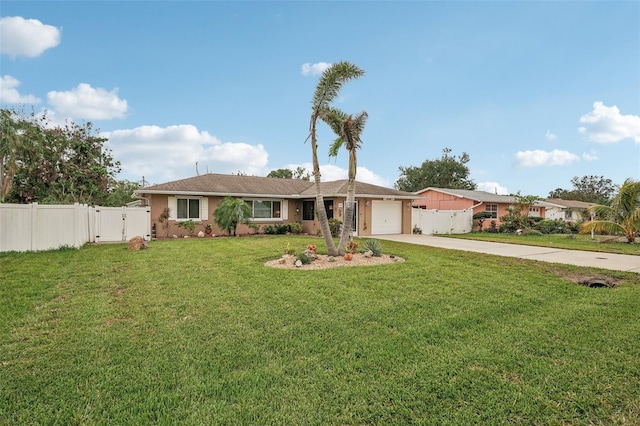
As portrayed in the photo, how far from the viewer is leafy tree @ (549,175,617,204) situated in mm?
47812

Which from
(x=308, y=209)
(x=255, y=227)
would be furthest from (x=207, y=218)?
(x=308, y=209)

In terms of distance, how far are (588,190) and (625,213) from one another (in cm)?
4648

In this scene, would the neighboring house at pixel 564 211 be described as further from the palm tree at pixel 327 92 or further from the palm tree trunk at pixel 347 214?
the palm tree at pixel 327 92

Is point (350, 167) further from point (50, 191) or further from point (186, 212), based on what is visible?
point (50, 191)

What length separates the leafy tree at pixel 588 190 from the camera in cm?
4781

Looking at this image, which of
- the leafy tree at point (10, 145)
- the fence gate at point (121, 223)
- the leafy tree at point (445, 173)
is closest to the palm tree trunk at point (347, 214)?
the fence gate at point (121, 223)

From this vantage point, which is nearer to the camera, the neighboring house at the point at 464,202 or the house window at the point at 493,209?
the neighboring house at the point at 464,202

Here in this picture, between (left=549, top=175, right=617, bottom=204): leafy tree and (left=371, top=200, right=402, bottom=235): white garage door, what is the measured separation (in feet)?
138

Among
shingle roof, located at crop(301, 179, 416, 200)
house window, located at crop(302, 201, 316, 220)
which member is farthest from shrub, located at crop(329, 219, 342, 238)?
house window, located at crop(302, 201, 316, 220)

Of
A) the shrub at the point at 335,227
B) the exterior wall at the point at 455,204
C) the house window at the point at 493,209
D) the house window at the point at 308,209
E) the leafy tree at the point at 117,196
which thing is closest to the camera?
the shrub at the point at 335,227

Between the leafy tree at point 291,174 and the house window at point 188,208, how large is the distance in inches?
966

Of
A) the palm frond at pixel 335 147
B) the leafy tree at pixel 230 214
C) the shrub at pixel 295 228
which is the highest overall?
the palm frond at pixel 335 147

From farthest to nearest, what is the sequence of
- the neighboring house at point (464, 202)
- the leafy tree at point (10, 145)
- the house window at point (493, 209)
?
1. the house window at point (493, 209)
2. the neighboring house at point (464, 202)
3. the leafy tree at point (10, 145)

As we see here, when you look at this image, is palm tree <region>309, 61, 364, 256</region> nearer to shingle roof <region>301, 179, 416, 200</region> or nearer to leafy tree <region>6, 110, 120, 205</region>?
shingle roof <region>301, 179, 416, 200</region>
